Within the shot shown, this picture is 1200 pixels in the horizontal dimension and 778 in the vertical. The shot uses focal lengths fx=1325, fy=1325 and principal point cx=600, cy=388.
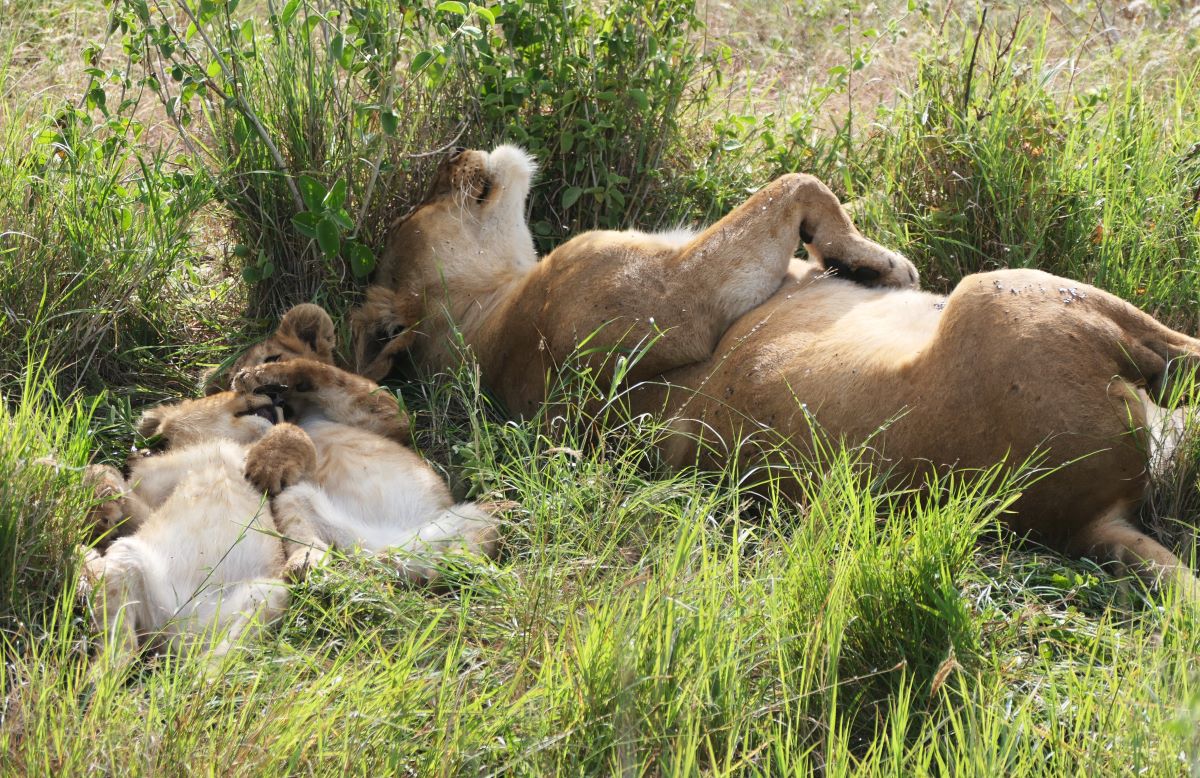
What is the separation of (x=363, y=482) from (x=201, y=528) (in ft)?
1.80

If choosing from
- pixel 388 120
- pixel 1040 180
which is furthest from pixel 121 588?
pixel 1040 180

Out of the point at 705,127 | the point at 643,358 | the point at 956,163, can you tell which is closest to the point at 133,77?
the point at 705,127

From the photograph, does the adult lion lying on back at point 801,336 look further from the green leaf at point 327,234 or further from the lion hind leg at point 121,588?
the lion hind leg at point 121,588

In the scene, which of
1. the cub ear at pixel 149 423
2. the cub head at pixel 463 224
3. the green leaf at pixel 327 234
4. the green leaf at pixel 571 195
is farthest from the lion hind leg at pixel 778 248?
the cub ear at pixel 149 423

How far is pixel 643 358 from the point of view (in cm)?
429

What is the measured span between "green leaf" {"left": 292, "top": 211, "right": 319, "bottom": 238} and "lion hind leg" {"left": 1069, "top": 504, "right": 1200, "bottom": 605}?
8.43 ft

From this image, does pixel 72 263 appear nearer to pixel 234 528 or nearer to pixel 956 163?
pixel 234 528

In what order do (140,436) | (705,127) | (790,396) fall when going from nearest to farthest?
(790,396), (140,436), (705,127)

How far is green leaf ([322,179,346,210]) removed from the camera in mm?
4309

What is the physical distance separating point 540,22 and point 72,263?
1855 mm

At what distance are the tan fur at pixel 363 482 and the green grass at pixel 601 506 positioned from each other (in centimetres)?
11

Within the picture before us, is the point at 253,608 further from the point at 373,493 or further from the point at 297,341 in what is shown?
the point at 297,341

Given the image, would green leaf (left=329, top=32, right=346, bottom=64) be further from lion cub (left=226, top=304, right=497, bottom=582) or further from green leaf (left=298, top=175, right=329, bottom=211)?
lion cub (left=226, top=304, right=497, bottom=582)

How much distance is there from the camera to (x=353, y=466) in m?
3.99
